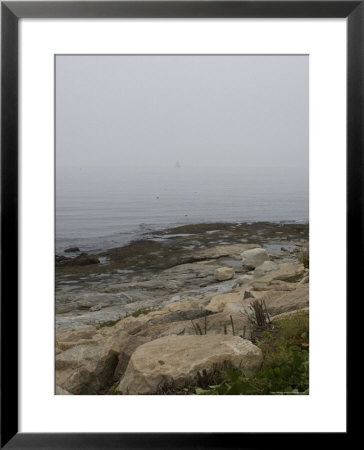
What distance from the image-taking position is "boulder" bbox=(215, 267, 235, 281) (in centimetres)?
236

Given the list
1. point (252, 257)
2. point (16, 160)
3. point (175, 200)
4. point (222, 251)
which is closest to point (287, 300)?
point (252, 257)

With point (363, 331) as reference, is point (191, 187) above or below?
above

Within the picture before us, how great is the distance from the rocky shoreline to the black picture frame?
0.33m

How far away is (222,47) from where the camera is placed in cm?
191

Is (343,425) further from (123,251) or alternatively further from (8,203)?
(8,203)

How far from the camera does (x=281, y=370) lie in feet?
6.84

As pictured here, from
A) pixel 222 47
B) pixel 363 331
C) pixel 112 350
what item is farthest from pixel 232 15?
pixel 112 350

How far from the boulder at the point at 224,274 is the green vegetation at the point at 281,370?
33cm

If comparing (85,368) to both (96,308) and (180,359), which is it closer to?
(96,308)

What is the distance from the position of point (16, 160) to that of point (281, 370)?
A: 1378 mm

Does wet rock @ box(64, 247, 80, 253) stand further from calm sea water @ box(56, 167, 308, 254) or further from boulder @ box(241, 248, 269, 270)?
boulder @ box(241, 248, 269, 270)

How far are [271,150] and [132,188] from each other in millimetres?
698

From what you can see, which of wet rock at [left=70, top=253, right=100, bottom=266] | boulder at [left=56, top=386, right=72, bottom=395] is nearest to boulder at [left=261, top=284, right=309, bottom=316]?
wet rock at [left=70, top=253, right=100, bottom=266]

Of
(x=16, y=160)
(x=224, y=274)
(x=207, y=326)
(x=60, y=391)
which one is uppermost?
(x=16, y=160)
